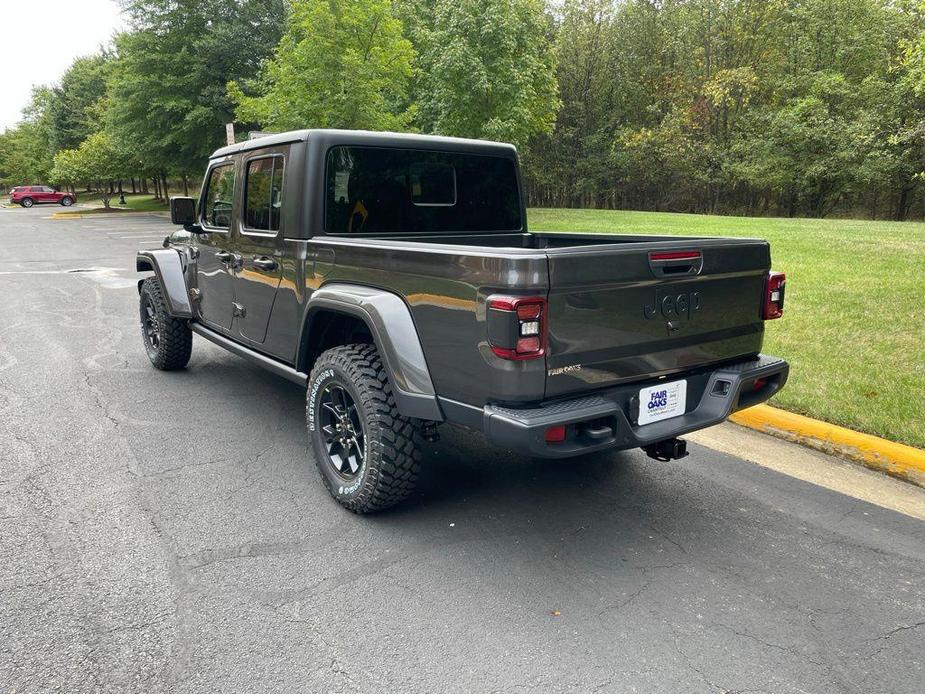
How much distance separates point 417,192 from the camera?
4070mm

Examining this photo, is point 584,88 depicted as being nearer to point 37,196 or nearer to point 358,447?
point 37,196

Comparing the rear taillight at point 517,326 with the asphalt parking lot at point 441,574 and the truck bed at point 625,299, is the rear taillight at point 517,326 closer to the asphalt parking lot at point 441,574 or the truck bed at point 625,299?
the truck bed at point 625,299

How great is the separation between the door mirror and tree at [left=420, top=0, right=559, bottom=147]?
61.3 ft

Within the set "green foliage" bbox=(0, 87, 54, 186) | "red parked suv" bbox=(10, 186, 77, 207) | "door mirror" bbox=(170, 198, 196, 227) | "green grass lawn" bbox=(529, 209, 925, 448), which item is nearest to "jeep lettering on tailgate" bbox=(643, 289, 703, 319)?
"green grass lawn" bbox=(529, 209, 925, 448)

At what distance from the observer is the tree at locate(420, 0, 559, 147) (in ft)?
73.3

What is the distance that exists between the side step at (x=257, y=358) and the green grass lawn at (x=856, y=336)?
3.25 m

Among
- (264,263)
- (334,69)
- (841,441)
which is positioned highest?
(334,69)

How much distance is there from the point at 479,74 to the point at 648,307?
2118 cm

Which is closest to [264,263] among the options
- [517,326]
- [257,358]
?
[257,358]

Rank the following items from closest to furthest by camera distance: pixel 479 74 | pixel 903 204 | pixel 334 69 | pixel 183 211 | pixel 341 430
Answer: pixel 341 430, pixel 183 211, pixel 334 69, pixel 479 74, pixel 903 204

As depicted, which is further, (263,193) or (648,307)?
(263,193)

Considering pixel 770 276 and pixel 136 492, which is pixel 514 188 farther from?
pixel 136 492

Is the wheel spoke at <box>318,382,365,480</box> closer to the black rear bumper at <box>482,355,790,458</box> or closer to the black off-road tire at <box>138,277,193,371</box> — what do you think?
the black rear bumper at <box>482,355,790,458</box>

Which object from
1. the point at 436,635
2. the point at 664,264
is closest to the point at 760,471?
the point at 664,264
